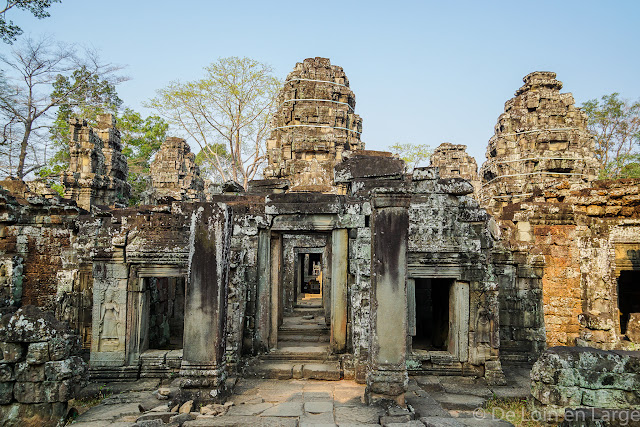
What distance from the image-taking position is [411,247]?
25.0 feet

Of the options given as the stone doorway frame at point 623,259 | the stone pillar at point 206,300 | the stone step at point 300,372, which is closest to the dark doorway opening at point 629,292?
the stone doorway frame at point 623,259

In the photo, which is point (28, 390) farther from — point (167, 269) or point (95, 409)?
point (167, 269)

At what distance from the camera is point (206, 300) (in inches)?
232

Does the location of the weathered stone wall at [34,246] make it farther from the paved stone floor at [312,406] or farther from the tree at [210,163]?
the tree at [210,163]

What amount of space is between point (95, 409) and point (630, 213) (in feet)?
34.0

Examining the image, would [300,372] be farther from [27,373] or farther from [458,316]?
[27,373]

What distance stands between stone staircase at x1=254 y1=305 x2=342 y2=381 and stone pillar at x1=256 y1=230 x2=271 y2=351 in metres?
0.35

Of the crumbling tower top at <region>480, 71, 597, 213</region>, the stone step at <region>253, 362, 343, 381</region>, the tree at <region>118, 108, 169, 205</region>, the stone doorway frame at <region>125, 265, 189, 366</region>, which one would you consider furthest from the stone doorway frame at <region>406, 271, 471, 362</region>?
the tree at <region>118, 108, 169, 205</region>

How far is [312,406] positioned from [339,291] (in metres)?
2.43

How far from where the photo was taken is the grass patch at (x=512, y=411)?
5387 millimetres

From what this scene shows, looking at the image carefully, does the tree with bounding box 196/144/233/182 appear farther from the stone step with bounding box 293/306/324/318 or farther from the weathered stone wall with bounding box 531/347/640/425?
the weathered stone wall with bounding box 531/347/640/425

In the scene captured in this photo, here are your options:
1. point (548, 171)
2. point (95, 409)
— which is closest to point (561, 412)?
point (95, 409)

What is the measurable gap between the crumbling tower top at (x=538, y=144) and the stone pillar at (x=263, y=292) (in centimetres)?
872

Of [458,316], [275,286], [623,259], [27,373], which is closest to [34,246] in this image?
[27,373]
